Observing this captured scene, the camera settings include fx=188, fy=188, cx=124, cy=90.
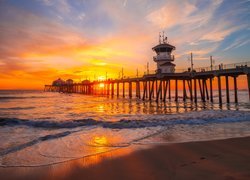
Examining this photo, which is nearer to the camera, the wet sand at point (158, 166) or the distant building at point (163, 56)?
the wet sand at point (158, 166)

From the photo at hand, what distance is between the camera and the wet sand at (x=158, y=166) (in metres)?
3.90

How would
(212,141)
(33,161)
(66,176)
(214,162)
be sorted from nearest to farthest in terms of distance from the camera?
1. (66,176)
2. (214,162)
3. (33,161)
4. (212,141)

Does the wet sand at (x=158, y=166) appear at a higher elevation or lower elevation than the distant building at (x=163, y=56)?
lower

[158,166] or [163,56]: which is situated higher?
[163,56]

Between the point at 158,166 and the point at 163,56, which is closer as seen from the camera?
the point at 158,166

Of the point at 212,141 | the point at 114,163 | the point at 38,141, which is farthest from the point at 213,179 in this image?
the point at 38,141

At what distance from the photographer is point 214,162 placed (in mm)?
4523

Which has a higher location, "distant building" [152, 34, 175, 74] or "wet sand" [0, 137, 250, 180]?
"distant building" [152, 34, 175, 74]

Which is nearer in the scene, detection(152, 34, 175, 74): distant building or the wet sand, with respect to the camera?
the wet sand

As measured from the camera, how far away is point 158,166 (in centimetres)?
445

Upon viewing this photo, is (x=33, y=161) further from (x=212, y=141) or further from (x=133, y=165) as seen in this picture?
(x=212, y=141)

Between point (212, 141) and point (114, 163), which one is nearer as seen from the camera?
point (114, 163)

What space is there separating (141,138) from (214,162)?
3.38 meters

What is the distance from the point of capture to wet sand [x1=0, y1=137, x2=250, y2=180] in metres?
3.90
